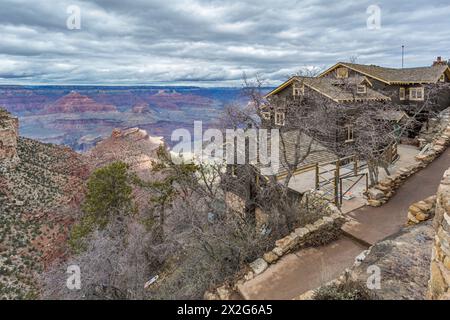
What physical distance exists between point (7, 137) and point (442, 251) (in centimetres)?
3700

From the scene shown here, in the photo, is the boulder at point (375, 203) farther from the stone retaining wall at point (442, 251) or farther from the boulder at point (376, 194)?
the stone retaining wall at point (442, 251)

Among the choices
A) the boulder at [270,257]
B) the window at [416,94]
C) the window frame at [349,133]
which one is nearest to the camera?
the boulder at [270,257]

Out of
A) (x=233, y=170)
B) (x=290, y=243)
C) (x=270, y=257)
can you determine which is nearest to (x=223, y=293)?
(x=270, y=257)

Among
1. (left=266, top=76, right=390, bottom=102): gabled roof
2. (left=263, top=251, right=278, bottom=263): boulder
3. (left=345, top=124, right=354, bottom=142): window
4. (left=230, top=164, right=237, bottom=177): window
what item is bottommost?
(left=263, top=251, right=278, bottom=263): boulder

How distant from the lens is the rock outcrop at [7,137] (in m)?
28.1

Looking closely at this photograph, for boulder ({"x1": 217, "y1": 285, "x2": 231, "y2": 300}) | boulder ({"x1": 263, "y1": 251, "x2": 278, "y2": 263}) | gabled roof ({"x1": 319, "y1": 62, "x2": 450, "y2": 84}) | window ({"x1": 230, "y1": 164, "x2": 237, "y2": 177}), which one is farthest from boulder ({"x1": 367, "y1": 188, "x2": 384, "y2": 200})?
gabled roof ({"x1": 319, "y1": 62, "x2": 450, "y2": 84})

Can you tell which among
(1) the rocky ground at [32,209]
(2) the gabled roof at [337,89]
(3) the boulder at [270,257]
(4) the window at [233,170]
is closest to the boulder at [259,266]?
(3) the boulder at [270,257]

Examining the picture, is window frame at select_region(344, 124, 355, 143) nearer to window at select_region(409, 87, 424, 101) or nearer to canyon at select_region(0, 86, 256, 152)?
window at select_region(409, 87, 424, 101)

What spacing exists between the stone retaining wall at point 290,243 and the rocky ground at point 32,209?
13.3 m

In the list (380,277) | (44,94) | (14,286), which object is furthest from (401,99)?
(44,94)

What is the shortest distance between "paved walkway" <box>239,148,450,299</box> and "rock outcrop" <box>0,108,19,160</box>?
32560 millimetres

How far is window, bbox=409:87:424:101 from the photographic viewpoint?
966 inches
